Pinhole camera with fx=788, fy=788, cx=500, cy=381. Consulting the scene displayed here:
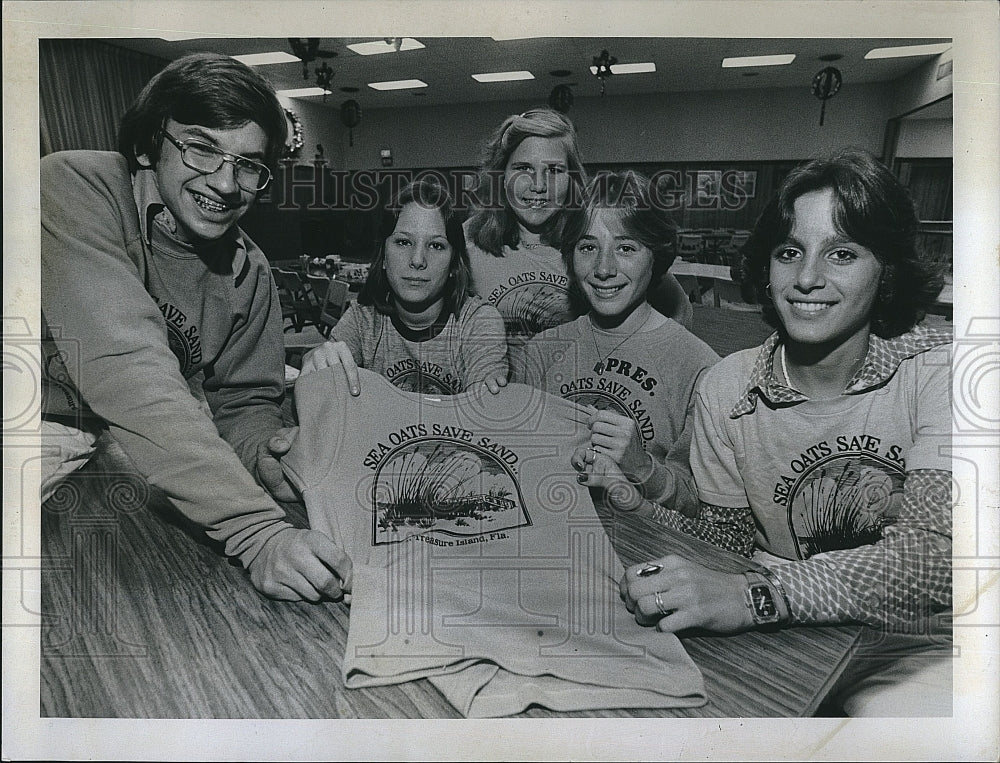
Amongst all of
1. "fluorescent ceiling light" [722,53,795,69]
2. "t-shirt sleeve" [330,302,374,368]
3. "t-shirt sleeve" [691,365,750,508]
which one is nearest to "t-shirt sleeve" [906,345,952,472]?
"t-shirt sleeve" [691,365,750,508]

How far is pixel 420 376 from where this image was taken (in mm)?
1816

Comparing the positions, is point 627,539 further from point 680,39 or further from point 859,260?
point 680,39

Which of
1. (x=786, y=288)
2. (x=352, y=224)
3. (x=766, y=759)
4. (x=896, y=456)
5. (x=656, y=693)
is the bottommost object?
(x=766, y=759)

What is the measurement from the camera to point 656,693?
68.0 inches

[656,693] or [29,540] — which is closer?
[656,693]

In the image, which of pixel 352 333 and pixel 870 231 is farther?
pixel 352 333

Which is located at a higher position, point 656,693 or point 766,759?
point 656,693

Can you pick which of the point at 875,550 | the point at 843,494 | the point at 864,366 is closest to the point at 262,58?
the point at 864,366

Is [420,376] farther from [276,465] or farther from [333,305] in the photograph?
[276,465]

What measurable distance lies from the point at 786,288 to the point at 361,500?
3.51ft

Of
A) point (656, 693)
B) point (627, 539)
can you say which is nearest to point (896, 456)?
point (627, 539)

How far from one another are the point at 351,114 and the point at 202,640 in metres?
1.25

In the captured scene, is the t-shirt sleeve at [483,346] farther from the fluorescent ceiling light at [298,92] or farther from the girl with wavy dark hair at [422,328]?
the fluorescent ceiling light at [298,92]

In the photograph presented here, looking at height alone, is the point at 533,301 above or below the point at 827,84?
below
